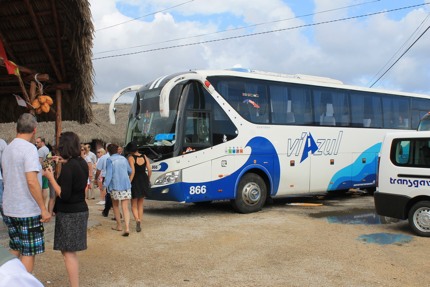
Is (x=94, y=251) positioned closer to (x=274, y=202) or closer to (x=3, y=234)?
(x=3, y=234)

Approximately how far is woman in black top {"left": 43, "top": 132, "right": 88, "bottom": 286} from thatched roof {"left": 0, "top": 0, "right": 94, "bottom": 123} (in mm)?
5075

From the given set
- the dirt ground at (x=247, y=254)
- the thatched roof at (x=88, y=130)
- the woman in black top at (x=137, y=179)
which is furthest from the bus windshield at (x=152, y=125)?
the thatched roof at (x=88, y=130)

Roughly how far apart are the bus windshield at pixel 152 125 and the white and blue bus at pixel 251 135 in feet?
0.08

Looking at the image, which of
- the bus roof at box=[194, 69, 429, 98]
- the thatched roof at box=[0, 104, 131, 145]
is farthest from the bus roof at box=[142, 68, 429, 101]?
the thatched roof at box=[0, 104, 131, 145]

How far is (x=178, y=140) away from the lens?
1018cm

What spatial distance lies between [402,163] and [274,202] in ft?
18.4

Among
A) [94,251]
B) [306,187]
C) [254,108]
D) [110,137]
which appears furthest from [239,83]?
[110,137]

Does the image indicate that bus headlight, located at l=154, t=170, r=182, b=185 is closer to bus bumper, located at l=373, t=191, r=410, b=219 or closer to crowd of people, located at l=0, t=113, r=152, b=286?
bus bumper, located at l=373, t=191, r=410, b=219

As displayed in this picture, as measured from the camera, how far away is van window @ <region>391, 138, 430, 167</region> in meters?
8.22

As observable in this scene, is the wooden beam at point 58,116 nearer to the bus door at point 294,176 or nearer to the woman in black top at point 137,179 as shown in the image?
the woman in black top at point 137,179

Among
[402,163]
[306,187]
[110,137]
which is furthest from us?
[110,137]

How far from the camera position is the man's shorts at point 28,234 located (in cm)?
470

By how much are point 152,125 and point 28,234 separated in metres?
6.14

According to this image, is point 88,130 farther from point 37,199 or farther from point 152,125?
point 37,199
